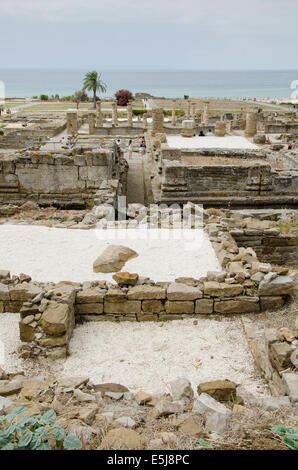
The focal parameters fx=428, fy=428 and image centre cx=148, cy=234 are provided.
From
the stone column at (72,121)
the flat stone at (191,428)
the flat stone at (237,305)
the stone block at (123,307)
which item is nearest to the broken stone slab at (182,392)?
the flat stone at (191,428)

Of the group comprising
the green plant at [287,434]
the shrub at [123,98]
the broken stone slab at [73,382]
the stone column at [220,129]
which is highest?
the shrub at [123,98]

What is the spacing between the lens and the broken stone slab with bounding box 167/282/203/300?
638 cm

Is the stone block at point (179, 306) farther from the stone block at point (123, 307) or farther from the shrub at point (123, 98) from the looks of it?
the shrub at point (123, 98)

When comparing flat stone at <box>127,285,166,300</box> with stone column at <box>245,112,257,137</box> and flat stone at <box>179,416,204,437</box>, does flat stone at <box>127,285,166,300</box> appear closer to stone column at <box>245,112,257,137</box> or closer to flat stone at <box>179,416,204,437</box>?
flat stone at <box>179,416,204,437</box>

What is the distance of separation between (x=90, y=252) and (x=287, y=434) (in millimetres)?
5232

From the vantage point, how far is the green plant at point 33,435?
3.11 meters

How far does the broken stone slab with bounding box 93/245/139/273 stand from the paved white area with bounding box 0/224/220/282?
0.10 metres

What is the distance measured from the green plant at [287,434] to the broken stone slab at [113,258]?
13.6 ft

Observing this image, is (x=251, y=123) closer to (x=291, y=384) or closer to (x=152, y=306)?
(x=152, y=306)

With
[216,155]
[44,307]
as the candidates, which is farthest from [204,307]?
[216,155]

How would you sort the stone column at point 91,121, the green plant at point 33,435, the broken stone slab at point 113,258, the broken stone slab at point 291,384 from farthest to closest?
the stone column at point 91,121, the broken stone slab at point 113,258, the broken stone slab at point 291,384, the green plant at point 33,435

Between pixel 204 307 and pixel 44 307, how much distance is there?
2.37 meters

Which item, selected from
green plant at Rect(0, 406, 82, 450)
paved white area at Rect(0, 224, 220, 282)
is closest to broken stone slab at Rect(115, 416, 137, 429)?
green plant at Rect(0, 406, 82, 450)

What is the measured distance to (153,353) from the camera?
5820mm
